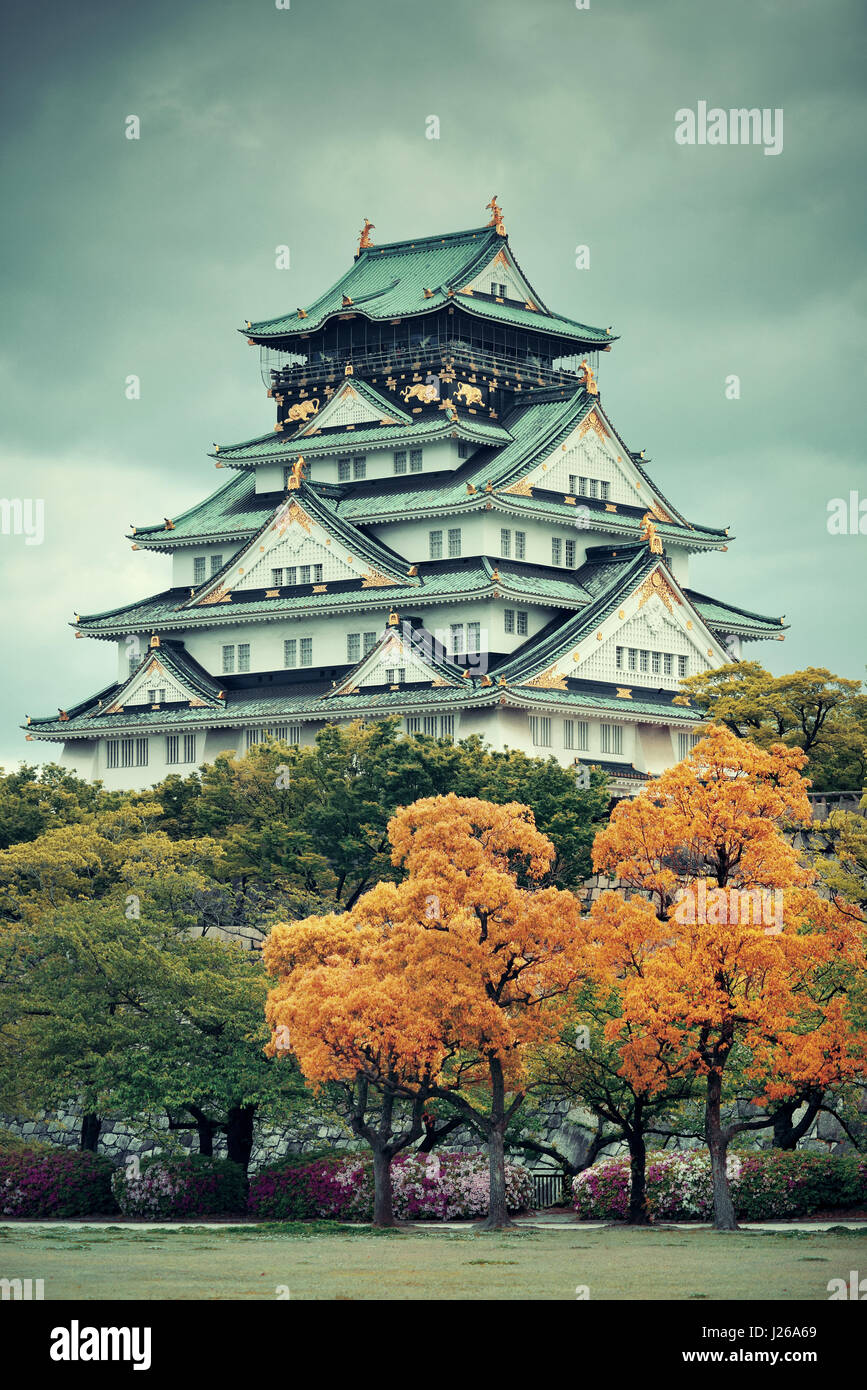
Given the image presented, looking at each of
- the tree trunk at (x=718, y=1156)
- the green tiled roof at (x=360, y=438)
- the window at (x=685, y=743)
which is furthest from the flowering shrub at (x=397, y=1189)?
the green tiled roof at (x=360, y=438)

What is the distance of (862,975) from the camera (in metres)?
43.2

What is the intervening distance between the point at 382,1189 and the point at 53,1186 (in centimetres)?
963

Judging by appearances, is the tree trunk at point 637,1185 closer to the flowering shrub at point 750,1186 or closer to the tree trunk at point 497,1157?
the flowering shrub at point 750,1186

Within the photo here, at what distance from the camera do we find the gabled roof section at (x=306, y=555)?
252ft

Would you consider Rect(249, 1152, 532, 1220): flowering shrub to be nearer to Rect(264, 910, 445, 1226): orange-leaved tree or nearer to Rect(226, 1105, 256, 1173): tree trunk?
Rect(264, 910, 445, 1226): orange-leaved tree

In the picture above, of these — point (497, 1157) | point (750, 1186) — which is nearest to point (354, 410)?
point (497, 1157)

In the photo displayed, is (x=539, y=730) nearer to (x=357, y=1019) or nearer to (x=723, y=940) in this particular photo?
(x=357, y=1019)

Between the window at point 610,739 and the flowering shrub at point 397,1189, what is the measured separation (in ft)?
87.7

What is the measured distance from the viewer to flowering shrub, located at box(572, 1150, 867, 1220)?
44688mm

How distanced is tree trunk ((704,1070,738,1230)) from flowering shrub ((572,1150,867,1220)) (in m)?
1.56

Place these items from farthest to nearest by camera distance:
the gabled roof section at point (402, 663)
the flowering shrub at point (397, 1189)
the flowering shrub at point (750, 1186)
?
the gabled roof section at point (402, 663) < the flowering shrub at point (397, 1189) < the flowering shrub at point (750, 1186)

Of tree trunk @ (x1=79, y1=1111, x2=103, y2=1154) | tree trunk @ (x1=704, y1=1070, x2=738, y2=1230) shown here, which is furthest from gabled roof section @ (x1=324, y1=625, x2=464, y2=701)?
tree trunk @ (x1=704, y1=1070, x2=738, y2=1230)

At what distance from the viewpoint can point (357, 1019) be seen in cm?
4394
